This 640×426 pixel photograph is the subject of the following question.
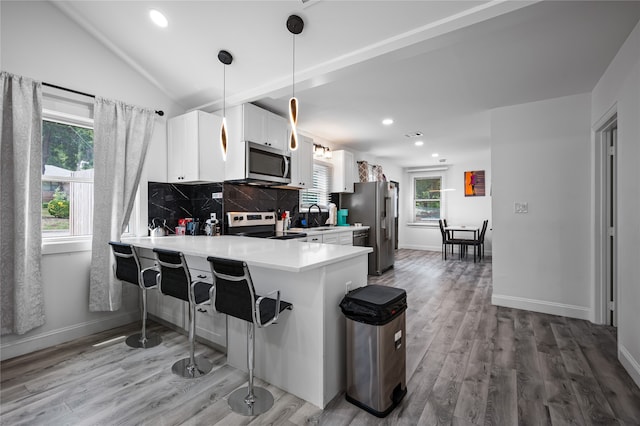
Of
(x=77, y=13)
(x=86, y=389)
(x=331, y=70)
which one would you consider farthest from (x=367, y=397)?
(x=77, y=13)

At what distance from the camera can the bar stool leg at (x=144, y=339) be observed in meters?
2.73

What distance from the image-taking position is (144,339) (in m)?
2.77

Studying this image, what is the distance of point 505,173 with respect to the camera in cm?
374

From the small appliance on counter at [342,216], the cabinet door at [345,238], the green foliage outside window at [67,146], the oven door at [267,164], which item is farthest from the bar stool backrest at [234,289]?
the small appliance on counter at [342,216]

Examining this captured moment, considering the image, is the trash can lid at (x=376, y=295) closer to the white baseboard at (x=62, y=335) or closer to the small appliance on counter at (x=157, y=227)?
the small appliance on counter at (x=157, y=227)

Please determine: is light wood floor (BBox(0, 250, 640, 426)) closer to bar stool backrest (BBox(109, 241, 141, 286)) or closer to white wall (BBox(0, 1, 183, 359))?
white wall (BBox(0, 1, 183, 359))

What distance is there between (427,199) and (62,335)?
8458 millimetres

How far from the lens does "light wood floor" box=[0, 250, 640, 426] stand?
5.81 feet

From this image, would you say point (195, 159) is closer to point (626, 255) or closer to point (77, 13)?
point (77, 13)

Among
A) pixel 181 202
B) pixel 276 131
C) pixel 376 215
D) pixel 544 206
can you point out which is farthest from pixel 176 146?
pixel 544 206

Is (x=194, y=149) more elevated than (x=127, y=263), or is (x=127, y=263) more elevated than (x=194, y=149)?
(x=194, y=149)

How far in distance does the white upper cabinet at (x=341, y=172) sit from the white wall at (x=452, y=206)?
3.27 meters

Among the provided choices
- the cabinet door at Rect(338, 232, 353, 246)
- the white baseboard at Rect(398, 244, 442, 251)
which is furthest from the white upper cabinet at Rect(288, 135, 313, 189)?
the white baseboard at Rect(398, 244, 442, 251)

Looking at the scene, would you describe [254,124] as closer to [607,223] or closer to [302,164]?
[302,164]
